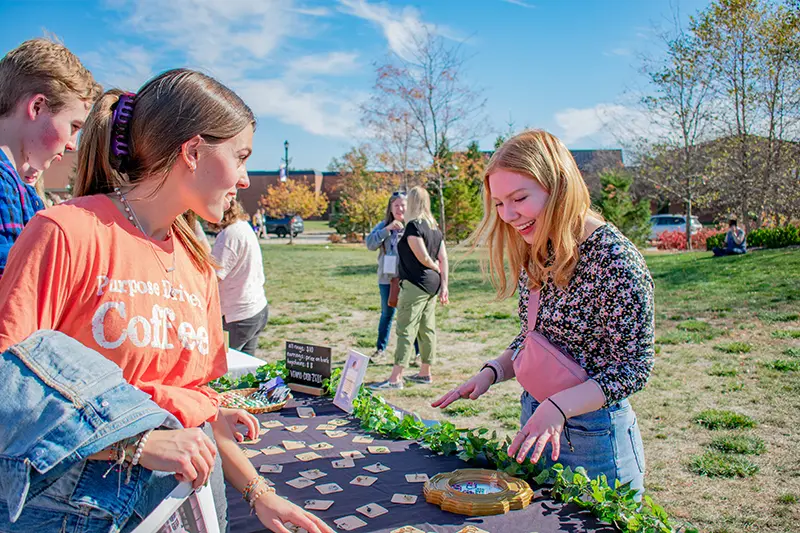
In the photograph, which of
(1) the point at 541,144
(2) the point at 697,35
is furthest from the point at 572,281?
(2) the point at 697,35

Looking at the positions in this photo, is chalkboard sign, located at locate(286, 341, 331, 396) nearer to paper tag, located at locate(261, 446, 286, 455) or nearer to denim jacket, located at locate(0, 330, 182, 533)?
paper tag, located at locate(261, 446, 286, 455)

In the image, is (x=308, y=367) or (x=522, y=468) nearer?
(x=522, y=468)

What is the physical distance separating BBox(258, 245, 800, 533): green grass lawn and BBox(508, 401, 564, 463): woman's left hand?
1.91 m

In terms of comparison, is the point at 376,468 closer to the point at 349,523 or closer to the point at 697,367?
the point at 349,523

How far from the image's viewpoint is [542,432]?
1.71 m

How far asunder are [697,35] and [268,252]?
15830mm

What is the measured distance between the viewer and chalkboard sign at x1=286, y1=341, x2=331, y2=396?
133 inches

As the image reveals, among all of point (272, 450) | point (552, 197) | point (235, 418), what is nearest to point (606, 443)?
point (552, 197)

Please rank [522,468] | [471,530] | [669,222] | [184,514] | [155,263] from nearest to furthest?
1. [184,514]
2. [155,263]
3. [471,530]
4. [522,468]
5. [669,222]

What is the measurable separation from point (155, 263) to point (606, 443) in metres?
1.44

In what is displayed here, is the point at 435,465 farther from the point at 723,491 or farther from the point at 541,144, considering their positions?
the point at 723,491

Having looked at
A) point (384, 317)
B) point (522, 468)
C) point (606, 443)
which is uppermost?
point (606, 443)

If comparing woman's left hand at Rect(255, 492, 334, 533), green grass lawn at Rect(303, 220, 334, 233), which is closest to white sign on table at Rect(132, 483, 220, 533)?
woman's left hand at Rect(255, 492, 334, 533)

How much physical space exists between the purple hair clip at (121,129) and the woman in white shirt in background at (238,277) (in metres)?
3.12
